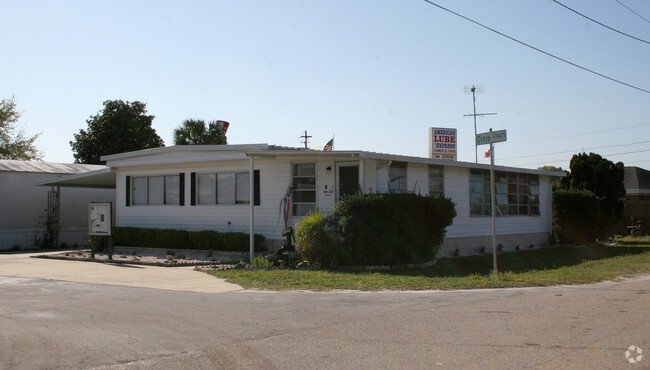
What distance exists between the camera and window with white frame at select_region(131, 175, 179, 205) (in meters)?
20.1

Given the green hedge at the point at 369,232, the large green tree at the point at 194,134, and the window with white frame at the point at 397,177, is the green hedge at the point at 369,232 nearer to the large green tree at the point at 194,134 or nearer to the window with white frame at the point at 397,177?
the window with white frame at the point at 397,177

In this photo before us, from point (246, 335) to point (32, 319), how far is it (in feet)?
11.4

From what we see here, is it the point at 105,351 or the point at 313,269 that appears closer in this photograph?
the point at 105,351

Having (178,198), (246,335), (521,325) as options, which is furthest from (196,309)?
(178,198)

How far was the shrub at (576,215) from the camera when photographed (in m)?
23.6

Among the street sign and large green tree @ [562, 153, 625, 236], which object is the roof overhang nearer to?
the street sign

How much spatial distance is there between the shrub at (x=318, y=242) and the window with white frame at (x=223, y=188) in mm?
4211

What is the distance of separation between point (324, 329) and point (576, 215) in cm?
1926


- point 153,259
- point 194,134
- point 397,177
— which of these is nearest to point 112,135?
point 194,134

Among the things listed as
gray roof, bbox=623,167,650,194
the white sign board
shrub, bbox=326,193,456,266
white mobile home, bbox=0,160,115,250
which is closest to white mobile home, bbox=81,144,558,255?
shrub, bbox=326,193,456,266

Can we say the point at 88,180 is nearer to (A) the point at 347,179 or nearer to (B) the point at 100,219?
(B) the point at 100,219

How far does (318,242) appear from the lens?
1433 centimetres

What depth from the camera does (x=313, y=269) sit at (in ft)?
47.3

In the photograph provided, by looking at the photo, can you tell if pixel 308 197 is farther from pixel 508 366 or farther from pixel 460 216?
pixel 508 366
